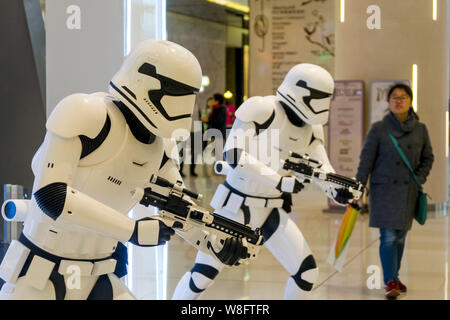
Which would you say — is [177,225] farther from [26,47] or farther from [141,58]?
[26,47]

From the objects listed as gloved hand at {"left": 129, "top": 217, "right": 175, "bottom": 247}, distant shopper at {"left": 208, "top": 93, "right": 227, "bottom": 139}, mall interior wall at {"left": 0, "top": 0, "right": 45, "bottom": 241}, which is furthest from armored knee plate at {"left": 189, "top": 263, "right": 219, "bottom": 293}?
gloved hand at {"left": 129, "top": 217, "right": 175, "bottom": 247}

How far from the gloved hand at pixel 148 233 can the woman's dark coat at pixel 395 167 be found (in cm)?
305

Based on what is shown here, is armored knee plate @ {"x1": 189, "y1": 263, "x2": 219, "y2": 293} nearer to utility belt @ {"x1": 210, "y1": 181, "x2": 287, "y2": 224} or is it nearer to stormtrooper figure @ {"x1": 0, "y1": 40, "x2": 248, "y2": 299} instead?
utility belt @ {"x1": 210, "y1": 181, "x2": 287, "y2": 224}

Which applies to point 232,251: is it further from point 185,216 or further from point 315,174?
point 315,174

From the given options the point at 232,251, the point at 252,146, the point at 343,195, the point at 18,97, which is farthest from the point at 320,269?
the point at 232,251

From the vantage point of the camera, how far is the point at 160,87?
2754 millimetres

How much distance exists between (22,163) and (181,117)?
3.91ft

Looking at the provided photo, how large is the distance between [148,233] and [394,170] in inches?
127

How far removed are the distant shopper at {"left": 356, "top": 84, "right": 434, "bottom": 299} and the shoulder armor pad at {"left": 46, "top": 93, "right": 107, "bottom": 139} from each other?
10.1ft

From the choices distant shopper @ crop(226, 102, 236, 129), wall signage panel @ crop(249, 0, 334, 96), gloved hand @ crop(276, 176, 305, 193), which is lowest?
gloved hand @ crop(276, 176, 305, 193)

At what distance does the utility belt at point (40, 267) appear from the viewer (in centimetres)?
264

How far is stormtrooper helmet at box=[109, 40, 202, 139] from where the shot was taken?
2732 mm

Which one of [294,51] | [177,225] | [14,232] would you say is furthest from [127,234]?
[294,51]

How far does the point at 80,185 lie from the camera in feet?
8.80
